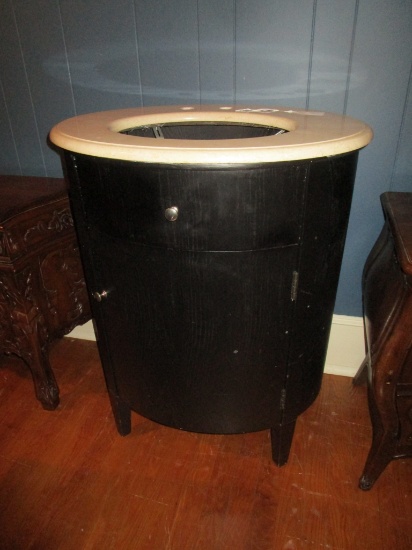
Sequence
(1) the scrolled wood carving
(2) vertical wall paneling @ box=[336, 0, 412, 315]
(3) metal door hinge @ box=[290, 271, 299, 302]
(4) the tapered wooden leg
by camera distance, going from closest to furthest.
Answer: (3) metal door hinge @ box=[290, 271, 299, 302] < (2) vertical wall paneling @ box=[336, 0, 412, 315] < (1) the scrolled wood carving < (4) the tapered wooden leg

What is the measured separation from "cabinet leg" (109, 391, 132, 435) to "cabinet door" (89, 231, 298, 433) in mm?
174

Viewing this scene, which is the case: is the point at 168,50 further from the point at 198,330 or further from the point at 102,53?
the point at 198,330

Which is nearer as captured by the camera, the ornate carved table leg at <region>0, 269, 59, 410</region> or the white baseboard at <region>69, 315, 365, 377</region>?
the ornate carved table leg at <region>0, 269, 59, 410</region>

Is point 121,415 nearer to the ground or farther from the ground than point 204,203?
nearer to the ground

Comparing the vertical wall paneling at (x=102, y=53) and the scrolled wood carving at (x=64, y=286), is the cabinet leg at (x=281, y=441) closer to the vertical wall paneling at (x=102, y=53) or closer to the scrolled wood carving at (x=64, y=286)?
the scrolled wood carving at (x=64, y=286)

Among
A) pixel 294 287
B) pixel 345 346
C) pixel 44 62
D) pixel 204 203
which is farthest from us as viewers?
pixel 345 346

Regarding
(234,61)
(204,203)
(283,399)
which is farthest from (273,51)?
(283,399)

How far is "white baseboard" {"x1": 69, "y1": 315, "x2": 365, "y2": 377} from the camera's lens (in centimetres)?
139

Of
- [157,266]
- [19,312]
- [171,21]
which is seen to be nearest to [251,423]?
[157,266]

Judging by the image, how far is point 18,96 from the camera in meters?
1.34

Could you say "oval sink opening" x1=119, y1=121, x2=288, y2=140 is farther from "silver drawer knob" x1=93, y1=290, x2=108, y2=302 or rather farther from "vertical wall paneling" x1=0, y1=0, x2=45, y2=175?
"vertical wall paneling" x1=0, y1=0, x2=45, y2=175

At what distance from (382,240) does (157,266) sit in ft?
2.32

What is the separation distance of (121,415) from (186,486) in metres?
0.27

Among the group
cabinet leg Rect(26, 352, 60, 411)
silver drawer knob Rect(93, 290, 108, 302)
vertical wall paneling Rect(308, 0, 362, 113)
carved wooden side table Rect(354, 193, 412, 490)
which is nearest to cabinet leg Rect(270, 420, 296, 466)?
carved wooden side table Rect(354, 193, 412, 490)
